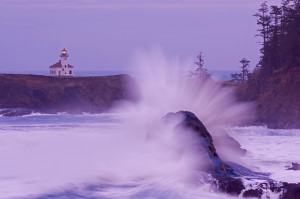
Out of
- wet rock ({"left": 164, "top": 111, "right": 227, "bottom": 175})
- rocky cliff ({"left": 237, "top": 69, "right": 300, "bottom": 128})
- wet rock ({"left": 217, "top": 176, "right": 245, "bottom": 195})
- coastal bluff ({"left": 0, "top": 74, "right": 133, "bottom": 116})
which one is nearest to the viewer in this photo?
wet rock ({"left": 217, "top": 176, "right": 245, "bottom": 195})

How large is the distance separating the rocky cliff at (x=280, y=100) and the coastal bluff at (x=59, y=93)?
60.3ft

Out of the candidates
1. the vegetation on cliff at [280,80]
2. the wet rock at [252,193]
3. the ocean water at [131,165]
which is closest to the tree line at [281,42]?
the vegetation on cliff at [280,80]

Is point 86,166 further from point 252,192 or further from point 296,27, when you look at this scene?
point 296,27

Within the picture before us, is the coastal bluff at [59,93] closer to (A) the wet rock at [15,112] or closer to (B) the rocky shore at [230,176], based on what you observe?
(A) the wet rock at [15,112]

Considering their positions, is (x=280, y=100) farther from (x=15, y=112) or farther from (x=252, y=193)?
(x=15, y=112)

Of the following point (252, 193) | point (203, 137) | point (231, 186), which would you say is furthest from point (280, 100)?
point (252, 193)

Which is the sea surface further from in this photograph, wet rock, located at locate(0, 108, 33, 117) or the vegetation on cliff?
wet rock, located at locate(0, 108, 33, 117)

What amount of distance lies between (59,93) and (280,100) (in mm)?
27393

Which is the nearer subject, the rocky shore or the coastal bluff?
the rocky shore

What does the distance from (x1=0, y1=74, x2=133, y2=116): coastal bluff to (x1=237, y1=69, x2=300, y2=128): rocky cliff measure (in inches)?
723

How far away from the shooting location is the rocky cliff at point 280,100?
106ft

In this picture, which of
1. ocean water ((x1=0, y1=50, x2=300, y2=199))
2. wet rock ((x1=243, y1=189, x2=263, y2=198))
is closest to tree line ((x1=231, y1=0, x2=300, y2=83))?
ocean water ((x1=0, y1=50, x2=300, y2=199))

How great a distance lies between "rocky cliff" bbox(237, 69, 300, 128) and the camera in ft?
106

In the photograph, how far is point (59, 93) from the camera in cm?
5347
